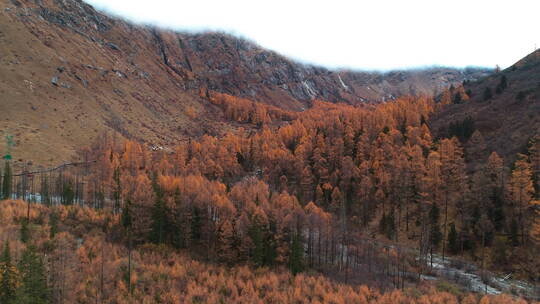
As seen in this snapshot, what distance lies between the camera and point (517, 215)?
5572cm

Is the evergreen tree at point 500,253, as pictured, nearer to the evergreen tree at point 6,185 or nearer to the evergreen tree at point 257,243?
the evergreen tree at point 257,243

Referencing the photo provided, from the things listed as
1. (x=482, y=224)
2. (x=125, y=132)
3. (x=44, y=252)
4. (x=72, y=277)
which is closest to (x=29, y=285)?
(x=72, y=277)

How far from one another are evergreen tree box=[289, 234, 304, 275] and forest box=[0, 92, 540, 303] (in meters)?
0.17

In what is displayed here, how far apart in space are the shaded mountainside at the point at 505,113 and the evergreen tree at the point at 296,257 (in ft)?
174

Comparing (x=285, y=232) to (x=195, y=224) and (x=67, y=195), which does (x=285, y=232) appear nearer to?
(x=195, y=224)

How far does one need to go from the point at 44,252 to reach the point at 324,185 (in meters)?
58.1

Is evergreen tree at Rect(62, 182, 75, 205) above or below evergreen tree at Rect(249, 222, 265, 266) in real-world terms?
above

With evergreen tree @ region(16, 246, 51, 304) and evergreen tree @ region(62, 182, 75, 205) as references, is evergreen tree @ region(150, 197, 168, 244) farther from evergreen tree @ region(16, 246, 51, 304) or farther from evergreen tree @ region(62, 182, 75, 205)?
evergreen tree @ region(62, 182, 75, 205)

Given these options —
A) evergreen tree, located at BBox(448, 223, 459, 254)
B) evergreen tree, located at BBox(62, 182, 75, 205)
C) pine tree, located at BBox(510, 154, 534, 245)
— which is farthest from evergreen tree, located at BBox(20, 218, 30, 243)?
pine tree, located at BBox(510, 154, 534, 245)

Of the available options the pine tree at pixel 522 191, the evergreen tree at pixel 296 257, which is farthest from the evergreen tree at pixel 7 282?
the pine tree at pixel 522 191

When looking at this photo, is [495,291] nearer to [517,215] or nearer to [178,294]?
[517,215]

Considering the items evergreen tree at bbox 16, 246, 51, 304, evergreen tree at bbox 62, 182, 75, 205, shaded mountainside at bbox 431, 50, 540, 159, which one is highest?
shaded mountainside at bbox 431, 50, 540, 159

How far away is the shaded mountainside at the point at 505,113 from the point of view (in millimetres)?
79137

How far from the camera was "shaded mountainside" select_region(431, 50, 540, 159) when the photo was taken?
260ft
